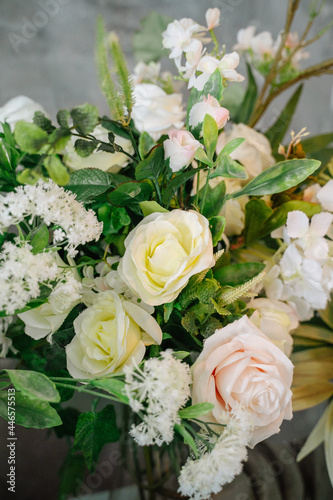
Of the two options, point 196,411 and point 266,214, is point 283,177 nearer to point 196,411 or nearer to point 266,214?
point 266,214

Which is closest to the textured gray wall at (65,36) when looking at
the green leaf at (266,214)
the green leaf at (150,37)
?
the green leaf at (150,37)

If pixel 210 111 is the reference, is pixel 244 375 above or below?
below

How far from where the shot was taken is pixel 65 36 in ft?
2.56

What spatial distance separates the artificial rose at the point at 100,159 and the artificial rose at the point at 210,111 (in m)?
0.10

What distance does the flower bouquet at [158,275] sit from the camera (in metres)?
0.30

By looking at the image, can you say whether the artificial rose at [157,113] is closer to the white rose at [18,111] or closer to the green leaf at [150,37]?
the white rose at [18,111]

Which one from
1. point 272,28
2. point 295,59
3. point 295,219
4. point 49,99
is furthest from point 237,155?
Answer: point 272,28

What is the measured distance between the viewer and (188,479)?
0.99 ft

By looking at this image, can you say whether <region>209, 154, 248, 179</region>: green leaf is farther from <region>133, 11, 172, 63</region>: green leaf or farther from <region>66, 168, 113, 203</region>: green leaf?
<region>133, 11, 172, 63</region>: green leaf

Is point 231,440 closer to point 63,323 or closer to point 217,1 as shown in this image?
point 63,323

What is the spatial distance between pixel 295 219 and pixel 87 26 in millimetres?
594

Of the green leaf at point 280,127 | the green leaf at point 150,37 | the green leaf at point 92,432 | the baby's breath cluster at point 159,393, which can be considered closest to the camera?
the baby's breath cluster at point 159,393

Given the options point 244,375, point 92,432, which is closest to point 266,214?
point 244,375

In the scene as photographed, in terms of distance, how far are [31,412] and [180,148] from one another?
0.25 m
